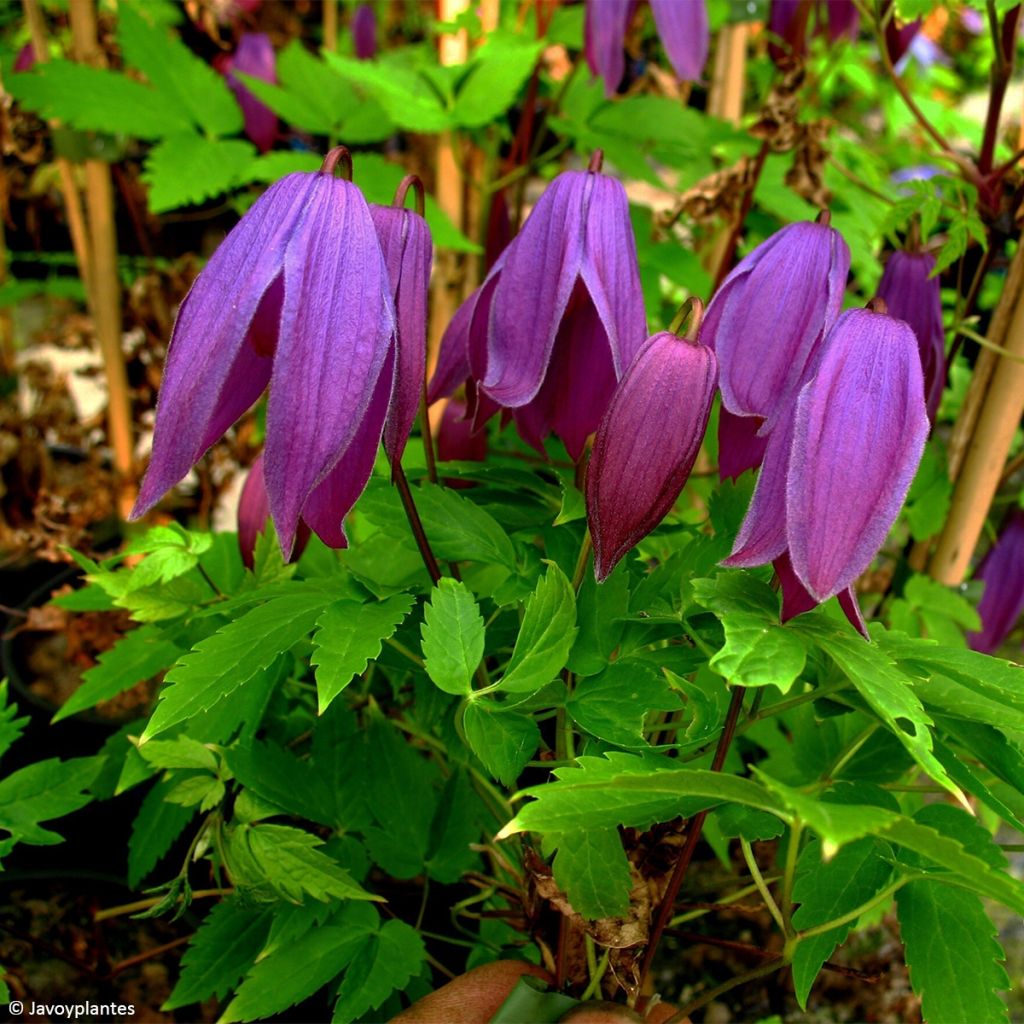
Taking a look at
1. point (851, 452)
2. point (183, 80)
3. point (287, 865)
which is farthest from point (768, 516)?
point (183, 80)

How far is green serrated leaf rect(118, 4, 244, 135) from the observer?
119cm

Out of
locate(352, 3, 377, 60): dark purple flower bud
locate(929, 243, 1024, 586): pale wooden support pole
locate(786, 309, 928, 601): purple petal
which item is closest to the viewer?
locate(786, 309, 928, 601): purple petal

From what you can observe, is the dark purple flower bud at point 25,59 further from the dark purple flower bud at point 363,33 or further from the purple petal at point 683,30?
the purple petal at point 683,30

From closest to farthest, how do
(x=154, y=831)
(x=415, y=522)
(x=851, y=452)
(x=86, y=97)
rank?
1. (x=851, y=452)
2. (x=415, y=522)
3. (x=154, y=831)
4. (x=86, y=97)

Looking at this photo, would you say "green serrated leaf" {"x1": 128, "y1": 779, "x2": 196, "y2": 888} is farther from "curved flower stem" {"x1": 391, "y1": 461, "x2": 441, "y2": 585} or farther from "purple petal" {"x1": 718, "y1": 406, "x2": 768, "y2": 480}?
"purple petal" {"x1": 718, "y1": 406, "x2": 768, "y2": 480}

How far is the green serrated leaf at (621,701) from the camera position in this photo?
1.71 feet

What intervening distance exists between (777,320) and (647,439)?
15cm

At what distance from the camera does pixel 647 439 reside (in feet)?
1.74

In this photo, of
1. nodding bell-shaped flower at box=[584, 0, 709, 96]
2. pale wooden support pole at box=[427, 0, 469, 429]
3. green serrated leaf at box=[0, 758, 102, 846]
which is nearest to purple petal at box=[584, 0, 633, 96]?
nodding bell-shaped flower at box=[584, 0, 709, 96]

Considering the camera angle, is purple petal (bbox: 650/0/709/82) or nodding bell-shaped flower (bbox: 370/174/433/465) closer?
nodding bell-shaped flower (bbox: 370/174/433/465)

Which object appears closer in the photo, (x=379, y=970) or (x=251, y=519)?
(x=379, y=970)

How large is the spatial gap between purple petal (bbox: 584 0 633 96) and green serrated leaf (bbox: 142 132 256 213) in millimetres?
435

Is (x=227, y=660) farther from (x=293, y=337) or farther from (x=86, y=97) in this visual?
(x=86, y=97)

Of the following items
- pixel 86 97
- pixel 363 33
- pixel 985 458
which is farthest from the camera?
pixel 363 33
